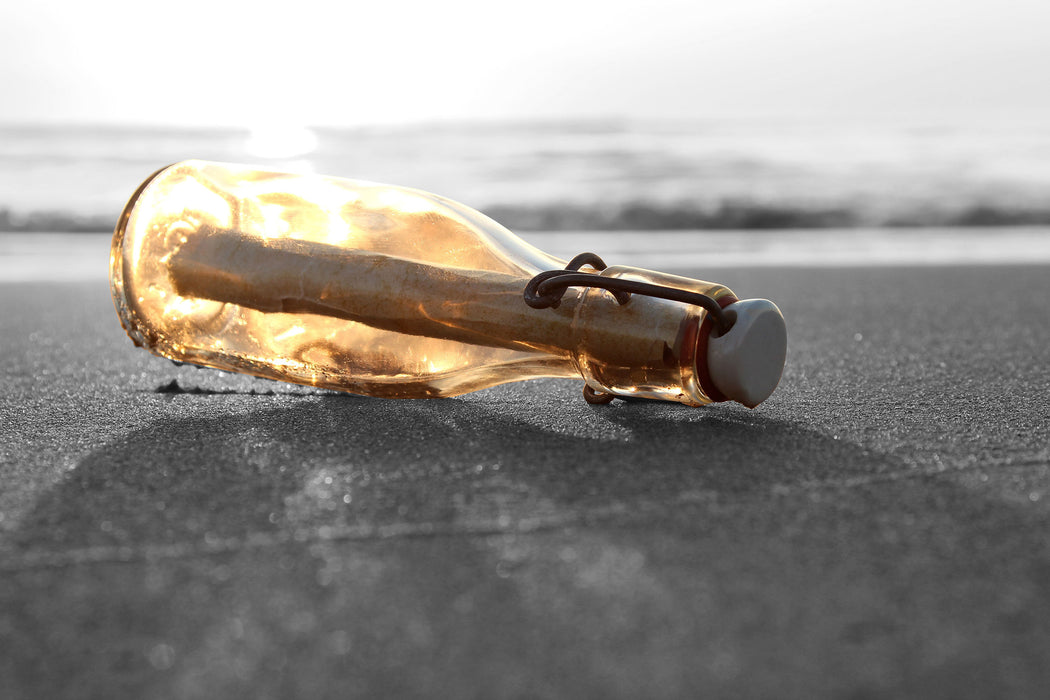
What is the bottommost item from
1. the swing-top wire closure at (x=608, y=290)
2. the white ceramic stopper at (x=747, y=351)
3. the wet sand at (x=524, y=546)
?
the wet sand at (x=524, y=546)

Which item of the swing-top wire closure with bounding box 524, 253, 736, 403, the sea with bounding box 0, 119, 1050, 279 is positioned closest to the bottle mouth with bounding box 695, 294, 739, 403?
the swing-top wire closure with bounding box 524, 253, 736, 403

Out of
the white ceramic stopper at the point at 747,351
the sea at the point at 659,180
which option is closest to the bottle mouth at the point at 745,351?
the white ceramic stopper at the point at 747,351

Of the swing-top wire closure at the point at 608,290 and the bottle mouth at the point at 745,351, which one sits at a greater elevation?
the swing-top wire closure at the point at 608,290

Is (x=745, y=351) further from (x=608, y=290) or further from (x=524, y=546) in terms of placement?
(x=524, y=546)

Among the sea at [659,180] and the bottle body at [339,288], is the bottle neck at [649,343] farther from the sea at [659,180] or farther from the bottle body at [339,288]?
the sea at [659,180]

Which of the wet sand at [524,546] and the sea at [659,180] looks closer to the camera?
the wet sand at [524,546]

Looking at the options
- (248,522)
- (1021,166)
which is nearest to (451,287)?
(248,522)

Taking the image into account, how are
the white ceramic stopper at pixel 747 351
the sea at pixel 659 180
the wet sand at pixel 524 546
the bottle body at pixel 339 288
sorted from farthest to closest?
1. the sea at pixel 659 180
2. the bottle body at pixel 339 288
3. the white ceramic stopper at pixel 747 351
4. the wet sand at pixel 524 546
